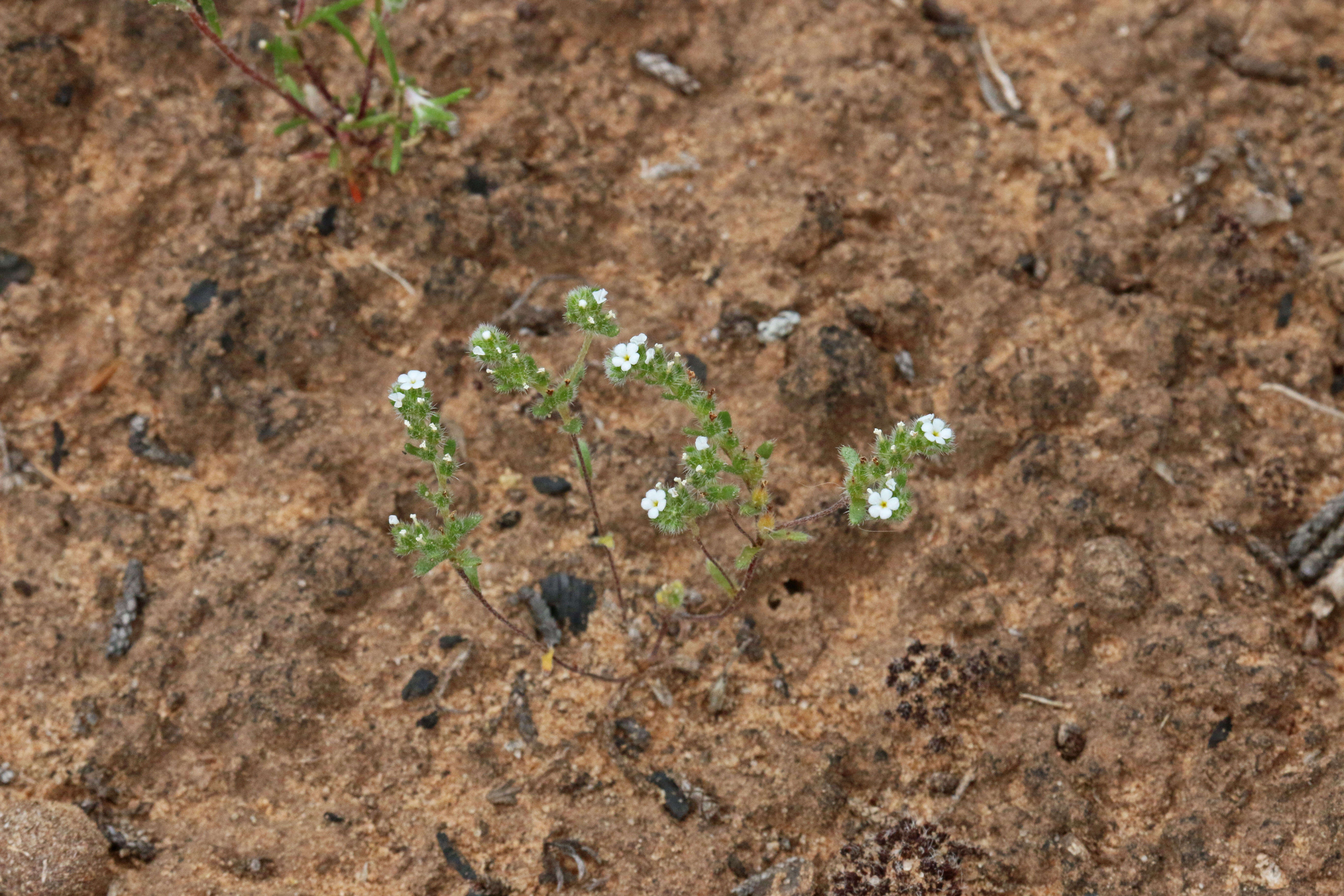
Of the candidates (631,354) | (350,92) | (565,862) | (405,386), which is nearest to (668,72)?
(350,92)

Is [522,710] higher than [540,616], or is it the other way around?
[540,616]

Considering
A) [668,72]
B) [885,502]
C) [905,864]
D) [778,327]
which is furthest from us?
[668,72]

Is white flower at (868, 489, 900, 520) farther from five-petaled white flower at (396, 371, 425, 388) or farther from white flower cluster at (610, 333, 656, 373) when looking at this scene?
five-petaled white flower at (396, 371, 425, 388)

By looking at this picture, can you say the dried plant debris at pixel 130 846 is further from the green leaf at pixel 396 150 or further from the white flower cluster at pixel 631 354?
the green leaf at pixel 396 150

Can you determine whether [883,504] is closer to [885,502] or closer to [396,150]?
[885,502]

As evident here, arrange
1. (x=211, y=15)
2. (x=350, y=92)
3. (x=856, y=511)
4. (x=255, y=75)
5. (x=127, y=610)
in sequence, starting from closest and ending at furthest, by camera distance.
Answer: (x=856, y=511)
(x=127, y=610)
(x=211, y=15)
(x=255, y=75)
(x=350, y=92)

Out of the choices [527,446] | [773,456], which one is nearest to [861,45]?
[773,456]

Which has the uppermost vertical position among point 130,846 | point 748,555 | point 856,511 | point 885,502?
point 885,502

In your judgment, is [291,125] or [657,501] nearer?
[657,501]
